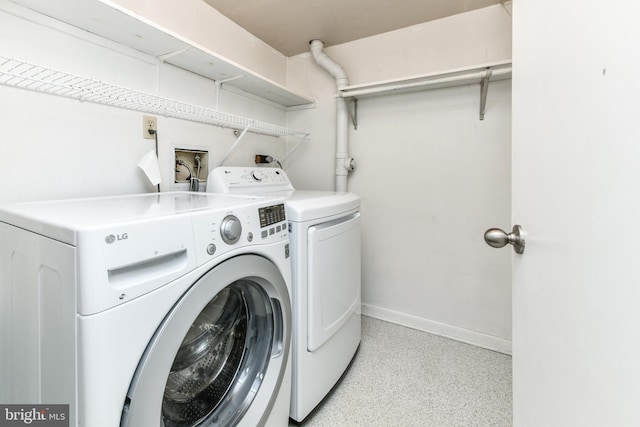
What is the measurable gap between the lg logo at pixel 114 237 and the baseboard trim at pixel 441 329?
6.72 ft

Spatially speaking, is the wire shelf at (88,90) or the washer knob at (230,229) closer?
the washer knob at (230,229)

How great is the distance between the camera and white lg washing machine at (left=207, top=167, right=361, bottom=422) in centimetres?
123

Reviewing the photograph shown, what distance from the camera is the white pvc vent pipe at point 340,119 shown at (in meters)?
2.20

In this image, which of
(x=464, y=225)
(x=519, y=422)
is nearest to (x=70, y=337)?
(x=519, y=422)

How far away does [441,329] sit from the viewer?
2.09 metres

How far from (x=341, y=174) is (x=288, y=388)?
5.04 feet

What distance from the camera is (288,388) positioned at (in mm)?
1174

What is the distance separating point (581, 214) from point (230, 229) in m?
0.79

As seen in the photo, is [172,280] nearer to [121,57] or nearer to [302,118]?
[121,57]

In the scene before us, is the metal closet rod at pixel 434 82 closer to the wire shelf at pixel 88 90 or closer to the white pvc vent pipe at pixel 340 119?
the white pvc vent pipe at pixel 340 119

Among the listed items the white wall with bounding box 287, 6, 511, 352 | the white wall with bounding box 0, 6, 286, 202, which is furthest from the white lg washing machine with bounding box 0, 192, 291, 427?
the white wall with bounding box 287, 6, 511, 352

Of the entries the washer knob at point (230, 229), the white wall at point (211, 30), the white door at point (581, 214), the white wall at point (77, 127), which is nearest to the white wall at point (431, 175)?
the white wall at point (211, 30)

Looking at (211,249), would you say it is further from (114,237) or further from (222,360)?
(222,360)

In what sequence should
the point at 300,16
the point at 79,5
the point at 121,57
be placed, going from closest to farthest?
the point at 79,5 < the point at 121,57 < the point at 300,16
